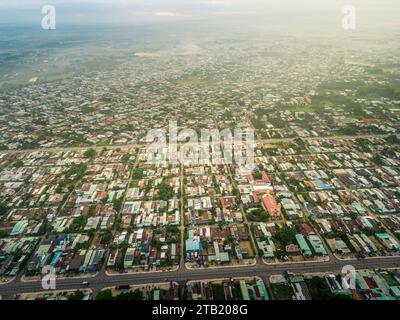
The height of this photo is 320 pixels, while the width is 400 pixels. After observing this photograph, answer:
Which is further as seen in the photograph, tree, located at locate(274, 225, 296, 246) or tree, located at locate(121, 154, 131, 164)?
tree, located at locate(121, 154, 131, 164)

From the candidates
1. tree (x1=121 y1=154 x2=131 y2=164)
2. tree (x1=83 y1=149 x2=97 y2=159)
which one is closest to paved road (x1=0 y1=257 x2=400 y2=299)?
tree (x1=121 y1=154 x2=131 y2=164)

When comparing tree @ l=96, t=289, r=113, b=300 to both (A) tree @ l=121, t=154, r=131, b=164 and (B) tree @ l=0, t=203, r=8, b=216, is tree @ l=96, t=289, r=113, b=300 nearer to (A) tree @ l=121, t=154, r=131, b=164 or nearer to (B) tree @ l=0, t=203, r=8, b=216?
(B) tree @ l=0, t=203, r=8, b=216

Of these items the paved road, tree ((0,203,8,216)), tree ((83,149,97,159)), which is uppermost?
tree ((83,149,97,159))

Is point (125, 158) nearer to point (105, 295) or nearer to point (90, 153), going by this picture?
point (90, 153)

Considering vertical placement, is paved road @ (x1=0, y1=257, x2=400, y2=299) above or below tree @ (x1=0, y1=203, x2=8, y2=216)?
below

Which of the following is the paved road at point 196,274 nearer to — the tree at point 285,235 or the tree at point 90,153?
the tree at point 285,235

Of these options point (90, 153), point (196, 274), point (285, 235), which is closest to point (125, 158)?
point (90, 153)

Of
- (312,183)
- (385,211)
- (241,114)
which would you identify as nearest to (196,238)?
(312,183)

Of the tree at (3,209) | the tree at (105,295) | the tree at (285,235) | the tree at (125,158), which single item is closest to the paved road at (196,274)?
the tree at (105,295)

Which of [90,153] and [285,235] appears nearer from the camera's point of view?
[285,235]
